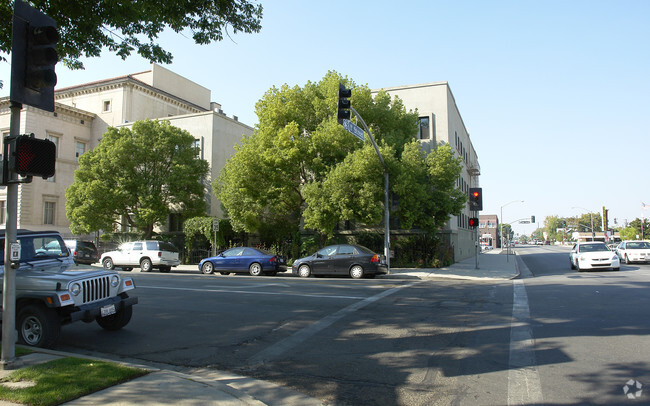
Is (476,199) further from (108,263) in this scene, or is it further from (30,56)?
(30,56)

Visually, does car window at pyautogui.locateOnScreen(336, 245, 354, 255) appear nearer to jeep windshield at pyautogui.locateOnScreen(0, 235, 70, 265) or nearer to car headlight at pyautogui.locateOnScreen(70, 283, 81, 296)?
jeep windshield at pyautogui.locateOnScreen(0, 235, 70, 265)

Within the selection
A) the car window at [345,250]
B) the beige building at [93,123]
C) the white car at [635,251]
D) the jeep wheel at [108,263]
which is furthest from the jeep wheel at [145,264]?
the white car at [635,251]

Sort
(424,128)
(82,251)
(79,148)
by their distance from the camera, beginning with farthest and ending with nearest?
(79,148)
(82,251)
(424,128)

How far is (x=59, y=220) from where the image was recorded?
39.2 m

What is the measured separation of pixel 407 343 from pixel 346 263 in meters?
11.7

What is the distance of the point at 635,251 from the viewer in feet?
83.9

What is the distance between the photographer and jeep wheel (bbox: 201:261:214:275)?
21328mm

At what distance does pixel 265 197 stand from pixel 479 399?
62.4 ft

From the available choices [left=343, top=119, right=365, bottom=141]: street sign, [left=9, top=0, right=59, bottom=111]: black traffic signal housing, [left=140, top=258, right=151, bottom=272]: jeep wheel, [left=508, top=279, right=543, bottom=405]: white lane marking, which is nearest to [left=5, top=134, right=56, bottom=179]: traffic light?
[left=9, top=0, right=59, bottom=111]: black traffic signal housing

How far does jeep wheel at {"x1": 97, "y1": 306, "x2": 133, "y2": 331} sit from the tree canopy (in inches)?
515

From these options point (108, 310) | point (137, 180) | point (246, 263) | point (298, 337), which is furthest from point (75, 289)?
point (137, 180)

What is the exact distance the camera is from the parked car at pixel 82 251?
90.6ft

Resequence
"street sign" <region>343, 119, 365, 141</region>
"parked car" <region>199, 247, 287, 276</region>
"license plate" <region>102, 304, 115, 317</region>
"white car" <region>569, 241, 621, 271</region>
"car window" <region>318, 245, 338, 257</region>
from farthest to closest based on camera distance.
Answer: "parked car" <region>199, 247, 287, 276</region> < "white car" <region>569, 241, 621, 271</region> < "car window" <region>318, 245, 338, 257</region> < "street sign" <region>343, 119, 365, 141</region> < "license plate" <region>102, 304, 115, 317</region>

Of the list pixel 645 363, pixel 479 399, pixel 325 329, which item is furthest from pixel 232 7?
pixel 645 363
